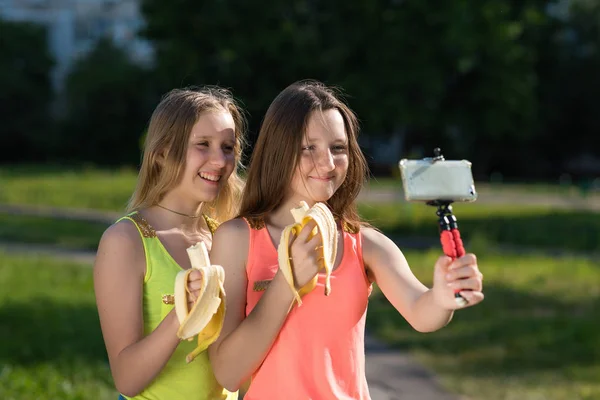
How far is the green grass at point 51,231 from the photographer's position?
18.5m

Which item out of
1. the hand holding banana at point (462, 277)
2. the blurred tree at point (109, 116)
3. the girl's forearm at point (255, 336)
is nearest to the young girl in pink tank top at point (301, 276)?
the girl's forearm at point (255, 336)

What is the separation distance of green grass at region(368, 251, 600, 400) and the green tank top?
4701 millimetres

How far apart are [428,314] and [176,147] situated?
905mm

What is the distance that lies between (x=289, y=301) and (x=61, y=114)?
49.9 metres

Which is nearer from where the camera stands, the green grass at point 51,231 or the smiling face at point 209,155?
the smiling face at point 209,155

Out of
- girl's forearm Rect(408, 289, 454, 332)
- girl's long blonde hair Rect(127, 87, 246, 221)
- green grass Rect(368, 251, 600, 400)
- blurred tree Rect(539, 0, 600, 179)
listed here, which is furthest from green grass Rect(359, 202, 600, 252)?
blurred tree Rect(539, 0, 600, 179)

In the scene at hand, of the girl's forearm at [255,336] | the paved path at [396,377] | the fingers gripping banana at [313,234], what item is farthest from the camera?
the paved path at [396,377]

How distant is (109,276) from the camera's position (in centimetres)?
283

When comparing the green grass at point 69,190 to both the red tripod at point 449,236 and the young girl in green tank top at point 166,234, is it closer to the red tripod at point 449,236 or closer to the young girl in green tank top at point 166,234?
the young girl in green tank top at point 166,234

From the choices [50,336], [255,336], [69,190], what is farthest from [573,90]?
[255,336]

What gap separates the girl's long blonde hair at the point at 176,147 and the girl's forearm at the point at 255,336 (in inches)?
23.5

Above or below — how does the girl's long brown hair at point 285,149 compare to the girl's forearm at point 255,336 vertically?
above

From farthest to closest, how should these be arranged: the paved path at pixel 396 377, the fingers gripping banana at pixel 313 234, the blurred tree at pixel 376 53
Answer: the blurred tree at pixel 376 53 → the paved path at pixel 396 377 → the fingers gripping banana at pixel 313 234

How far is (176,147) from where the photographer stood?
296 centimetres
